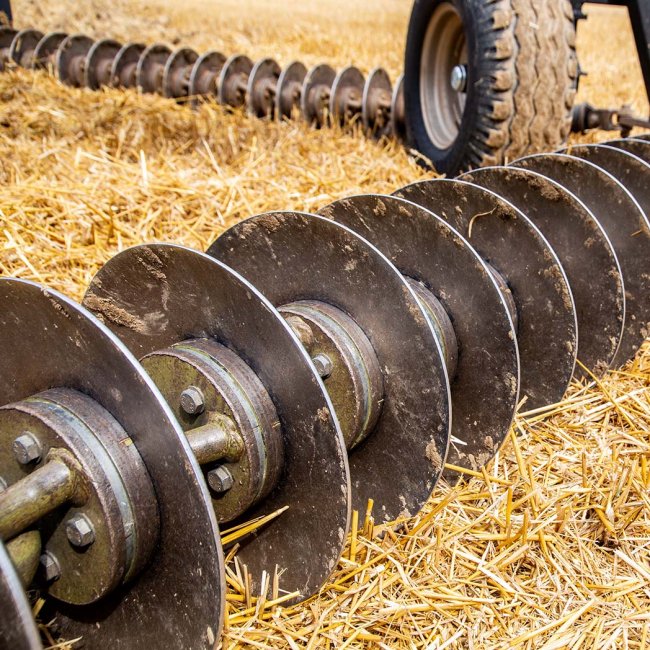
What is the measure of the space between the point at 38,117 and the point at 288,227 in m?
3.19

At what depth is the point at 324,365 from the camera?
→ 1.61 m

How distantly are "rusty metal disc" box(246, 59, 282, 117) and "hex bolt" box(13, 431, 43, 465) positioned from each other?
164 inches

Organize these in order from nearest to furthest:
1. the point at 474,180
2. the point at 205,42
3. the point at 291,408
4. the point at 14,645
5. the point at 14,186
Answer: the point at 14,645, the point at 291,408, the point at 474,180, the point at 14,186, the point at 205,42

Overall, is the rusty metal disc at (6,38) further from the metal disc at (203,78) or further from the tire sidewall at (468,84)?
the tire sidewall at (468,84)

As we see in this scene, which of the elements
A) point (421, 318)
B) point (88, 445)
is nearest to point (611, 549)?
point (421, 318)

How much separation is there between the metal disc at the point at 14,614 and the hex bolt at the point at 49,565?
36 cm

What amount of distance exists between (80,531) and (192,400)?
0.33 metres

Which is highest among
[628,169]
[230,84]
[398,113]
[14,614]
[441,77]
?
[441,77]

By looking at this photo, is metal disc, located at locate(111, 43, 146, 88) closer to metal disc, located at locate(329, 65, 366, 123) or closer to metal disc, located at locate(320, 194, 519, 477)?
metal disc, located at locate(329, 65, 366, 123)

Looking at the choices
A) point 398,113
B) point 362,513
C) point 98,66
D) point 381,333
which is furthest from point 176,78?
point 362,513

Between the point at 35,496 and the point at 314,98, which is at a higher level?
the point at 314,98

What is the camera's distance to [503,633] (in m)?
1.47

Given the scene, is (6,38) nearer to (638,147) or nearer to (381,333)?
(638,147)

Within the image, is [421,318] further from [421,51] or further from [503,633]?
[421,51]
